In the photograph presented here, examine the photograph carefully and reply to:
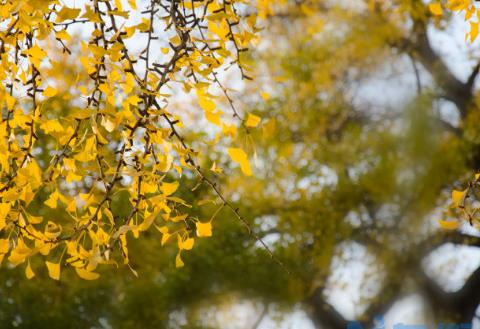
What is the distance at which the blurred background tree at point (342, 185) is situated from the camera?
577cm

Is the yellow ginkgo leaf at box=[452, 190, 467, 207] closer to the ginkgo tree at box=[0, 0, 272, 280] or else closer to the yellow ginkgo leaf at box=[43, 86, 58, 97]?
the ginkgo tree at box=[0, 0, 272, 280]

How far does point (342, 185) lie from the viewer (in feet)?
21.3

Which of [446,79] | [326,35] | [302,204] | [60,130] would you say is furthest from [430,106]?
[60,130]

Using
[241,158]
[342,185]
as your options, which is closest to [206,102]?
[241,158]

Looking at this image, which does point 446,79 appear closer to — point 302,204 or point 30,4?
point 302,204

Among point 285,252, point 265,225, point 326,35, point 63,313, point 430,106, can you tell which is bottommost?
point 63,313

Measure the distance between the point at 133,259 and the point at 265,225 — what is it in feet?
4.49

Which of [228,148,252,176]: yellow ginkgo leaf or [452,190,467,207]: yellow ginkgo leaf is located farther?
[452,190,467,207]: yellow ginkgo leaf

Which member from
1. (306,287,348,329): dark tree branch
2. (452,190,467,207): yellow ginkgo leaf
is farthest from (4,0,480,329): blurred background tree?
(452,190,467,207): yellow ginkgo leaf

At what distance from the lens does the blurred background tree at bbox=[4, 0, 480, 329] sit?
5.77 metres

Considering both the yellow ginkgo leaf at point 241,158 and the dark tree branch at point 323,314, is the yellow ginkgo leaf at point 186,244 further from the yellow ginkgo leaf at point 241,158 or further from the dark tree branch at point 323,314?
the dark tree branch at point 323,314

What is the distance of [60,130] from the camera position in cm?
153

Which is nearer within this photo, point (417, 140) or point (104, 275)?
point (104, 275)

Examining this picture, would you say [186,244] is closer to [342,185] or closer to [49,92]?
[49,92]
